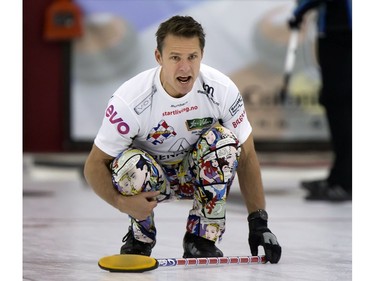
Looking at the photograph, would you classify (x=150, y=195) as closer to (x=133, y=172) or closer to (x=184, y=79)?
(x=133, y=172)

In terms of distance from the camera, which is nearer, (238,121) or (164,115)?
(164,115)

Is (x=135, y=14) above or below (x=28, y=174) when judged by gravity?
above

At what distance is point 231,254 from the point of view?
317 centimetres

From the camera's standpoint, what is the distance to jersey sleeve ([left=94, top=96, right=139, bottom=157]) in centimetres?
277

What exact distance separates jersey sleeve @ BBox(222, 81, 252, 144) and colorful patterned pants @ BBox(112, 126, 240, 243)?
0.14 feet

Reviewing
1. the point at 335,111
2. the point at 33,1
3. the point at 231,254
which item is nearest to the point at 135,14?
the point at 33,1

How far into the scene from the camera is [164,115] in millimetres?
2854

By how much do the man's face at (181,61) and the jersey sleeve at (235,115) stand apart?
16cm

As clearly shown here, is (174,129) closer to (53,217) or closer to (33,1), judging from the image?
(53,217)

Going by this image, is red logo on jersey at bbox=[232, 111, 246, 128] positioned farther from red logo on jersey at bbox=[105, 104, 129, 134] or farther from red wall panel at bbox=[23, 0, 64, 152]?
red wall panel at bbox=[23, 0, 64, 152]

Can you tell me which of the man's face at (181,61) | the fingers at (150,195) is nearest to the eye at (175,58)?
the man's face at (181,61)

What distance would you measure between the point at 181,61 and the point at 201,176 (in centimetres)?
38

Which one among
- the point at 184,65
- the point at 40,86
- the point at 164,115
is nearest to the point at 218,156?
the point at 164,115

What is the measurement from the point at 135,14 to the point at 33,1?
84 centimetres
